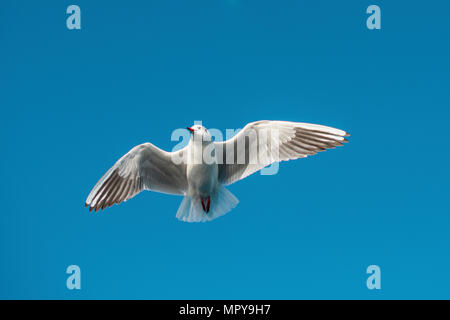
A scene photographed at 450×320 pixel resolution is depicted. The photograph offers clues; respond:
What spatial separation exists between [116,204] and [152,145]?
89cm

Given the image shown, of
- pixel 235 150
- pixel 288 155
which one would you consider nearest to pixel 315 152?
pixel 288 155

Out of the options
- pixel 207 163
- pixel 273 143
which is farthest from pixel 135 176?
pixel 273 143

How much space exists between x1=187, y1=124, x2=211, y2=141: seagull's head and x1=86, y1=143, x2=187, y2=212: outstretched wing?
335mm

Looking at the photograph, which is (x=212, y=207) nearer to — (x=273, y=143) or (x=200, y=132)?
(x=200, y=132)

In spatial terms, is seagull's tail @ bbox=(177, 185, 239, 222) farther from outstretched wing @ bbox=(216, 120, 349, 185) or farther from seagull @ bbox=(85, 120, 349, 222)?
outstretched wing @ bbox=(216, 120, 349, 185)

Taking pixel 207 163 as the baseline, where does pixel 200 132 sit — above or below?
above

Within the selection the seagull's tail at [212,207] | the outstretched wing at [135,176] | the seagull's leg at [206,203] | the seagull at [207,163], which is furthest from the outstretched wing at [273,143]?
the outstretched wing at [135,176]

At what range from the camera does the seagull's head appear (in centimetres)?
545

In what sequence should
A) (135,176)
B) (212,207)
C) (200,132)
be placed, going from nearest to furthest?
1. (200,132)
2. (135,176)
3. (212,207)

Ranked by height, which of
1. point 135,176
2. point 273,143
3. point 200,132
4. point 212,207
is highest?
point 200,132

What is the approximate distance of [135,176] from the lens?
5.73 metres

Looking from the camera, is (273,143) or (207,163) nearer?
(207,163)

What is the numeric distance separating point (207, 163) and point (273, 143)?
850 millimetres

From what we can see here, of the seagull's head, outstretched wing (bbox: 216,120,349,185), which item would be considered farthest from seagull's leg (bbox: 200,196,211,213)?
the seagull's head
